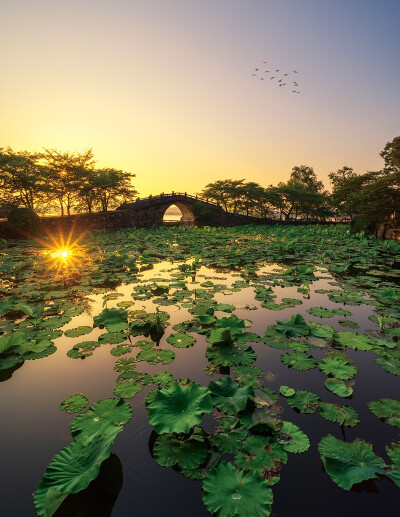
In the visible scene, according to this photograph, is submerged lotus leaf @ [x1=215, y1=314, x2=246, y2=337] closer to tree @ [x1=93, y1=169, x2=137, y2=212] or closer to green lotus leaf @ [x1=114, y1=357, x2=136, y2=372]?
green lotus leaf @ [x1=114, y1=357, x2=136, y2=372]

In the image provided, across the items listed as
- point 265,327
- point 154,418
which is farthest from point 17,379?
point 265,327

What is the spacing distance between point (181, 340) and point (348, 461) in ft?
6.81

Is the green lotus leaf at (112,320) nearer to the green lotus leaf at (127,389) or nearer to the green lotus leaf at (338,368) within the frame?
the green lotus leaf at (127,389)

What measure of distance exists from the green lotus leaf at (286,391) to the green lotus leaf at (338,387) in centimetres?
37

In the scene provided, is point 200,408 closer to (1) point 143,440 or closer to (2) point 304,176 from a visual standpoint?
(1) point 143,440

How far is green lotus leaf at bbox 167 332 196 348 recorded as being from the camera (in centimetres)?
323

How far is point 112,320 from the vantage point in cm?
368

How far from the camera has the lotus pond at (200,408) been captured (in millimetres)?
1478

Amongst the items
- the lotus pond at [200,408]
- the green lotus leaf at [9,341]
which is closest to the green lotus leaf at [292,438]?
the lotus pond at [200,408]

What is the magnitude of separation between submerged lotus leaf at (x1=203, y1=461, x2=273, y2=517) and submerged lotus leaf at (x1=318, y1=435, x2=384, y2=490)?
478 mm

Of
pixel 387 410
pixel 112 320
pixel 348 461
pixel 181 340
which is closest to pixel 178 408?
pixel 348 461

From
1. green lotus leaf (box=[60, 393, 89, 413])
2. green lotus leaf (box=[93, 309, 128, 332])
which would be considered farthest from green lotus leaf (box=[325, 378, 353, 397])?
green lotus leaf (box=[93, 309, 128, 332])

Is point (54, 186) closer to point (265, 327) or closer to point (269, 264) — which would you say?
point (269, 264)

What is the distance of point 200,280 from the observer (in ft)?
21.3
